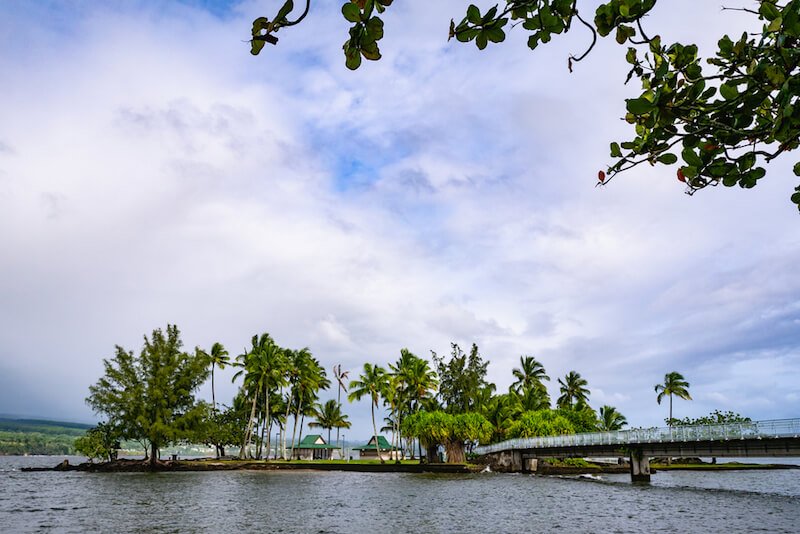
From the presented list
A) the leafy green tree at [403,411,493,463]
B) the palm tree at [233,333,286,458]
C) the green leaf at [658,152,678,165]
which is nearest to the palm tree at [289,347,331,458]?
the palm tree at [233,333,286,458]

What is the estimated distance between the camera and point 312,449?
343ft

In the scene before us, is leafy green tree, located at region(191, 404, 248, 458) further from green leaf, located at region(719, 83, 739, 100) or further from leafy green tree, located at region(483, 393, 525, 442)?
green leaf, located at region(719, 83, 739, 100)

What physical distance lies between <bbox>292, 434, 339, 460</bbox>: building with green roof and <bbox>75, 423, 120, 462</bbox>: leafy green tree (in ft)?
105

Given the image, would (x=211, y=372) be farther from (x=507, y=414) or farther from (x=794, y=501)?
(x=794, y=501)

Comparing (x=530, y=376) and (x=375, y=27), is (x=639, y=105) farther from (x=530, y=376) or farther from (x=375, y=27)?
(x=530, y=376)

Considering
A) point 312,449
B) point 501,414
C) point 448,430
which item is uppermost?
point 501,414

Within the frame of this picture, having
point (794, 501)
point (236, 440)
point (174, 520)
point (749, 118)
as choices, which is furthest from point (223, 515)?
point (236, 440)

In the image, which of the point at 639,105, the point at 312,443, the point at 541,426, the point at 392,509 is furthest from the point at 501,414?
the point at 639,105

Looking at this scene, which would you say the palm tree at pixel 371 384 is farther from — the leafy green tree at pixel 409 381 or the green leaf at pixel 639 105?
the green leaf at pixel 639 105

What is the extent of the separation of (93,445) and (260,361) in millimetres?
24570

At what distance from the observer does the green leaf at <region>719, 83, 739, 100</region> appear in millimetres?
3189

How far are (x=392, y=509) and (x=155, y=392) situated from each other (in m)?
54.2

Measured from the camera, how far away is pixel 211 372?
81.7m

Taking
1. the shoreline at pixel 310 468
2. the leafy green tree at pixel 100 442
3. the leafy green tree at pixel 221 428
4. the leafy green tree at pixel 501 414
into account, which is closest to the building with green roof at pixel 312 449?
the leafy green tree at pixel 221 428
